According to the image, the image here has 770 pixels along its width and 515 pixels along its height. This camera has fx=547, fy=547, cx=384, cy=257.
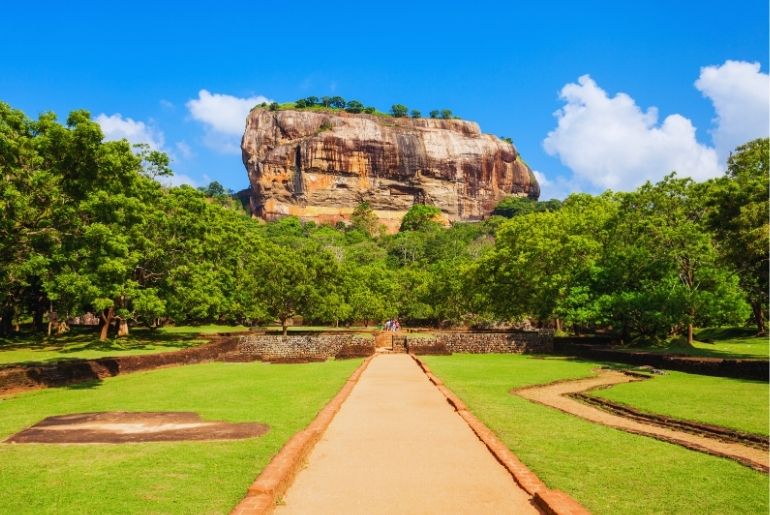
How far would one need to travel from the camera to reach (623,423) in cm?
1042

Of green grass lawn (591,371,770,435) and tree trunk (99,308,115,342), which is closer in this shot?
green grass lawn (591,371,770,435)

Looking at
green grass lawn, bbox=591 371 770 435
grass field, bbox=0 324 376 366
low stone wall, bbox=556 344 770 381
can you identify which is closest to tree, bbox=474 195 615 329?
low stone wall, bbox=556 344 770 381

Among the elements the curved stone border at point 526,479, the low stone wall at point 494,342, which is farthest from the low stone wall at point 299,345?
the curved stone border at point 526,479

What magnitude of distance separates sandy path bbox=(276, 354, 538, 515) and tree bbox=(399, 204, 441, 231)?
99.1 metres

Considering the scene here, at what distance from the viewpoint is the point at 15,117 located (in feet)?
48.3

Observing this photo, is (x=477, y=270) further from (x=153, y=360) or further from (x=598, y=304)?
(x=153, y=360)

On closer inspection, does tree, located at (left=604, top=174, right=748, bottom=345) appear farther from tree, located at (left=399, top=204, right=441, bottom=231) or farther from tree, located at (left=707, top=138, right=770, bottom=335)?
tree, located at (left=399, top=204, right=441, bottom=231)

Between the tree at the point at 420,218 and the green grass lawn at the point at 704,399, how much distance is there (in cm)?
9236

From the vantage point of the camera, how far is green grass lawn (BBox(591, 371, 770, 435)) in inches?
403

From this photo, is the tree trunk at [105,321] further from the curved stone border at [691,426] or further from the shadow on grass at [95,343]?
the curved stone border at [691,426]

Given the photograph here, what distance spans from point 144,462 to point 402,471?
3.16 m

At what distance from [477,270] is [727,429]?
31000 mm

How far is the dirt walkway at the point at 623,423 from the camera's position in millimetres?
7730

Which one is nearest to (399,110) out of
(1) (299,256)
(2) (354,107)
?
(2) (354,107)
